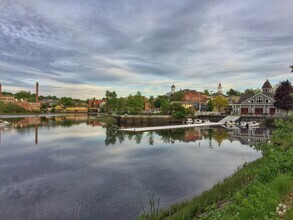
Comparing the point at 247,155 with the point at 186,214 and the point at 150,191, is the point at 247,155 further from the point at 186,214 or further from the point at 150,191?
the point at 186,214

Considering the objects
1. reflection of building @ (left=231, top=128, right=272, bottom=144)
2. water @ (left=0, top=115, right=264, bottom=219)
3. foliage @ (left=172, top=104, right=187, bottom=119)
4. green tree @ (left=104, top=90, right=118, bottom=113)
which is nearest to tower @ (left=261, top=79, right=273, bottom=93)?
foliage @ (left=172, top=104, right=187, bottom=119)

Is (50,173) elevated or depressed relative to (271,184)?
depressed

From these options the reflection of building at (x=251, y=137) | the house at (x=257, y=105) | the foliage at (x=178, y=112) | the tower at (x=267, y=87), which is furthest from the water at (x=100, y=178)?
the tower at (x=267, y=87)

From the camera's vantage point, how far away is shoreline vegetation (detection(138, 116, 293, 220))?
565cm

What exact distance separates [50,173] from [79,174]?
1991 millimetres

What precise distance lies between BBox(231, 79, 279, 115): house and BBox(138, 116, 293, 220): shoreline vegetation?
69.5 m

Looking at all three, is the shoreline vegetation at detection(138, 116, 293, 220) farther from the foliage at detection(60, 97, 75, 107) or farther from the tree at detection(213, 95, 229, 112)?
the foliage at detection(60, 97, 75, 107)

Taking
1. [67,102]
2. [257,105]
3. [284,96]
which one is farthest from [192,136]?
[67,102]

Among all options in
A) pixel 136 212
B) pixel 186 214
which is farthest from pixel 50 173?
pixel 186 214

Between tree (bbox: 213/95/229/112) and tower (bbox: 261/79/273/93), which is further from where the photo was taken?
tree (bbox: 213/95/229/112)

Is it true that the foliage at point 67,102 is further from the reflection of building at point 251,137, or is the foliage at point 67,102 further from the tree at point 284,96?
the reflection of building at point 251,137

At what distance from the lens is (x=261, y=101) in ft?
250

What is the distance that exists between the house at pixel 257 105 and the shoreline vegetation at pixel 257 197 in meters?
69.5

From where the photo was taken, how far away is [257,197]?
641 centimetres
